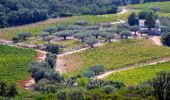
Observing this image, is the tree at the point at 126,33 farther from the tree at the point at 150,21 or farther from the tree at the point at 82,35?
the tree at the point at 82,35

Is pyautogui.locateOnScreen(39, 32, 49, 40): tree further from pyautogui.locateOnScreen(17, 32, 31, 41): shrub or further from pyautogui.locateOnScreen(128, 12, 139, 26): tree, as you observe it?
pyautogui.locateOnScreen(128, 12, 139, 26): tree

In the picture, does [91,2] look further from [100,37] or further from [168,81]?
[168,81]

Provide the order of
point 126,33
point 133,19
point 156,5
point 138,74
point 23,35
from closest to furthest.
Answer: point 138,74 < point 126,33 < point 23,35 < point 133,19 < point 156,5

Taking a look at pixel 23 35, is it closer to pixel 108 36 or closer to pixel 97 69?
pixel 108 36

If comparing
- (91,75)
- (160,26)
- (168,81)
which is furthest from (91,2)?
(168,81)

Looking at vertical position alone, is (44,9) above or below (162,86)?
below

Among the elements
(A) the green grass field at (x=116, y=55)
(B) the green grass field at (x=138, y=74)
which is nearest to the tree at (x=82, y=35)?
(A) the green grass field at (x=116, y=55)

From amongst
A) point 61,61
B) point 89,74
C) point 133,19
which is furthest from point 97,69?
point 133,19
